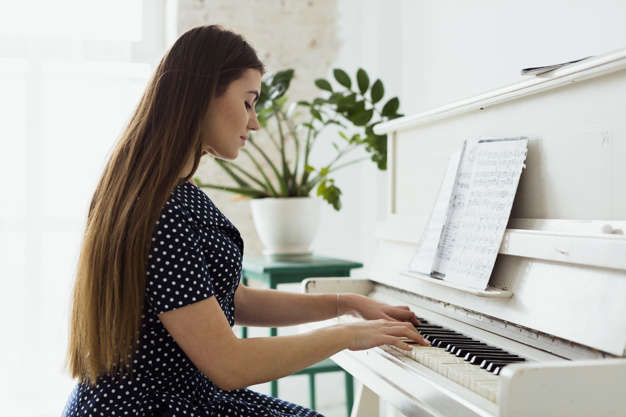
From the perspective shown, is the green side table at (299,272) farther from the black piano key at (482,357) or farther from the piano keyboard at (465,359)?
the black piano key at (482,357)

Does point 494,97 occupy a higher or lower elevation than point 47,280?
higher

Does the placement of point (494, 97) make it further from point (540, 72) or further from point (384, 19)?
point (384, 19)

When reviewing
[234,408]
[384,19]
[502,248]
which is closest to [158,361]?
[234,408]

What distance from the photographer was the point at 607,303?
1078 mm

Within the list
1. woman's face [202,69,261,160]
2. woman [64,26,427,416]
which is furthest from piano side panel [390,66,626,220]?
woman's face [202,69,261,160]

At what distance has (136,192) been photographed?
1.14 metres

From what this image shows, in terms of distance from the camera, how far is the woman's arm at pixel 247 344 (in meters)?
1.11

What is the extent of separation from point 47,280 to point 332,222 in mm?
1544

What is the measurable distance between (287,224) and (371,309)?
128cm

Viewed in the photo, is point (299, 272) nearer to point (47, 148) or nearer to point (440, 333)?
point (440, 333)

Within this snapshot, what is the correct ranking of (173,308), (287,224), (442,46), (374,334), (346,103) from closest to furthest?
(173,308), (374,334), (346,103), (287,224), (442,46)

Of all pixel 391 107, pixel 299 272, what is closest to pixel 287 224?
pixel 299 272

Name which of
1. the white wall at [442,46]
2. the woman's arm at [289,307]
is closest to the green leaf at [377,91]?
the white wall at [442,46]

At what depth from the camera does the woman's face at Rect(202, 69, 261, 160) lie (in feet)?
4.14
